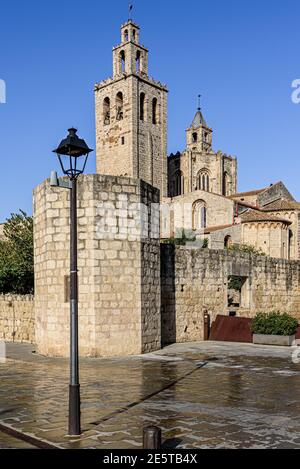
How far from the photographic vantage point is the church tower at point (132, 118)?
215ft

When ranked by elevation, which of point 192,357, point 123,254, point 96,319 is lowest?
point 192,357

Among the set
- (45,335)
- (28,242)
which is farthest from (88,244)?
(28,242)

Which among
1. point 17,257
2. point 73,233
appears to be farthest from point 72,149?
point 17,257

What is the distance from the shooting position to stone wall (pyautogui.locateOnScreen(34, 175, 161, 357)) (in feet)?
42.1

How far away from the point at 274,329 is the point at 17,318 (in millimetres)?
8673

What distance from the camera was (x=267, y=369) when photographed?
10.6 metres

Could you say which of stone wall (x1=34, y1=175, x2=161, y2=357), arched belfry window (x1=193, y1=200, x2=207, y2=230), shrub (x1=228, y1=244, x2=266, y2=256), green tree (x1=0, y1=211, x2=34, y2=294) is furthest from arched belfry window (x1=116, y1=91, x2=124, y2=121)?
stone wall (x1=34, y1=175, x2=161, y2=357)

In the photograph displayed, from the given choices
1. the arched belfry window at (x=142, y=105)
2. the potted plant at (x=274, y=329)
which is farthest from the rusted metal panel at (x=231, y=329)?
the arched belfry window at (x=142, y=105)

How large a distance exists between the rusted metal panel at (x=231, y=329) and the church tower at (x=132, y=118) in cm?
4751

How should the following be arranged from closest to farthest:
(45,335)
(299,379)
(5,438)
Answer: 1. (5,438)
2. (299,379)
3. (45,335)

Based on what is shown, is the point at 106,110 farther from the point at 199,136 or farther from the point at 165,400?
the point at 165,400
